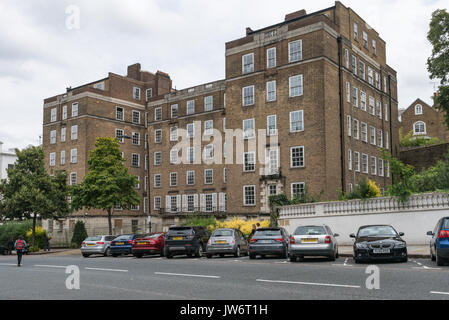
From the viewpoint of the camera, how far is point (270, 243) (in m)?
20.6

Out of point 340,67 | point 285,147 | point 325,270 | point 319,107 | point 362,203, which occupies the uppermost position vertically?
point 340,67

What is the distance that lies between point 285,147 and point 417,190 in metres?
17.2

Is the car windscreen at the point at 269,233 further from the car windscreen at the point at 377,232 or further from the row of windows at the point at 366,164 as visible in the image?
the row of windows at the point at 366,164

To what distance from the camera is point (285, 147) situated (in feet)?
133

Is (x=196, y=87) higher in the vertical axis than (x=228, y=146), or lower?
higher

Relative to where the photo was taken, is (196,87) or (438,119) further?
(438,119)

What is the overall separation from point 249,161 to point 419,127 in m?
40.5

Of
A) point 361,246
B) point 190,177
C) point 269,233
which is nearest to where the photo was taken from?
point 361,246

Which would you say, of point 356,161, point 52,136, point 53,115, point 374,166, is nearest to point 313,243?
point 356,161

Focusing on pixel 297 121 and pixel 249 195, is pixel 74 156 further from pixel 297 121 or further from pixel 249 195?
pixel 297 121

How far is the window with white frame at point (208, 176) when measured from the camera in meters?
52.5
